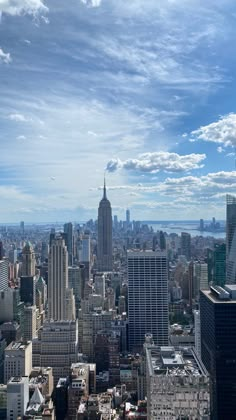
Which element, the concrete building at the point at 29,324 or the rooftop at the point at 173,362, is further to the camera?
the concrete building at the point at 29,324

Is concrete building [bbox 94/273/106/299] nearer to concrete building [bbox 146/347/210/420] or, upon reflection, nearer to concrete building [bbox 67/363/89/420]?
concrete building [bbox 67/363/89/420]

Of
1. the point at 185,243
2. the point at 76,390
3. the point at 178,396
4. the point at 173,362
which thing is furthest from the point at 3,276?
the point at 178,396

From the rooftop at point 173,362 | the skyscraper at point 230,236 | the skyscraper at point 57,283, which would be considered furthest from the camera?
the skyscraper at point 57,283

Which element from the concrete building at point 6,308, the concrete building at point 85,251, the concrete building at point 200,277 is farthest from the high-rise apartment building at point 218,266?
the concrete building at point 85,251

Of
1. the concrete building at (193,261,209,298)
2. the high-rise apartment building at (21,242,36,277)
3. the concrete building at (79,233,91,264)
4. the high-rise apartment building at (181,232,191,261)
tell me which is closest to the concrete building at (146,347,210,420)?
the concrete building at (193,261,209,298)

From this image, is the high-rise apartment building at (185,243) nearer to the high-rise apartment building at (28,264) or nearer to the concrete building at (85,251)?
the concrete building at (85,251)

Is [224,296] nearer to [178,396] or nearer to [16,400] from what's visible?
[178,396]

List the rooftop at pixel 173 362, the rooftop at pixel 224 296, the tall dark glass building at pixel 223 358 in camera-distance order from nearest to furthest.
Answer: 1. the rooftop at pixel 173 362
2. the tall dark glass building at pixel 223 358
3. the rooftop at pixel 224 296

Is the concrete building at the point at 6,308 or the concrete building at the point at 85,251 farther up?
the concrete building at the point at 85,251
